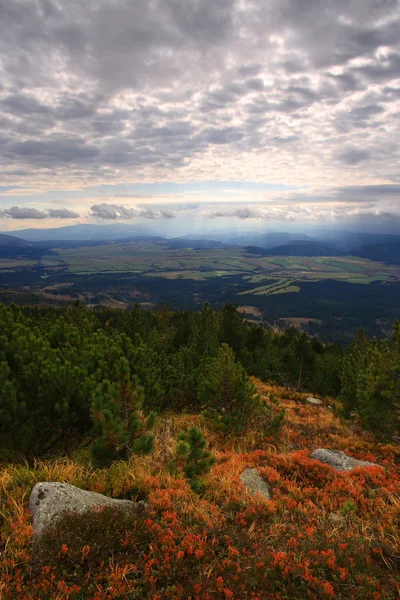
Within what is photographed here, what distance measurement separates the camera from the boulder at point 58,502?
5074mm

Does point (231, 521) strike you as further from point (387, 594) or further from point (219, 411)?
point (219, 411)

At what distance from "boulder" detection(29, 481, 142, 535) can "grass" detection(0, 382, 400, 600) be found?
214mm

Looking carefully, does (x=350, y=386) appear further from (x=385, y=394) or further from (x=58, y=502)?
(x=58, y=502)

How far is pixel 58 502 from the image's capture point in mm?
5453

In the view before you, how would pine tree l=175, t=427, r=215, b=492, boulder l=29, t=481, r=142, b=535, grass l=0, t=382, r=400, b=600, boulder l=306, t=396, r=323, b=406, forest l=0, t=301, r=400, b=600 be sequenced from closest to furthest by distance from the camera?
grass l=0, t=382, r=400, b=600 → forest l=0, t=301, r=400, b=600 → boulder l=29, t=481, r=142, b=535 → pine tree l=175, t=427, r=215, b=492 → boulder l=306, t=396, r=323, b=406

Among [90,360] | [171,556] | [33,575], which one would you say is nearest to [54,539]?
[33,575]

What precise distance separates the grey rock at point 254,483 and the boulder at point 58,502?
2.98 metres

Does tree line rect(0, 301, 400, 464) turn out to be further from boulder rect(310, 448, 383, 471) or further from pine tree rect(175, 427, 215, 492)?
boulder rect(310, 448, 383, 471)

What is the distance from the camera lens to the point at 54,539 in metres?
4.64

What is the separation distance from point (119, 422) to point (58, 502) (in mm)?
2239

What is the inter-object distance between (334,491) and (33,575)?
272 inches

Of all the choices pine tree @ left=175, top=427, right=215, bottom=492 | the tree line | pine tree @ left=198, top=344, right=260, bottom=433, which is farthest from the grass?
pine tree @ left=198, top=344, right=260, bottom=433

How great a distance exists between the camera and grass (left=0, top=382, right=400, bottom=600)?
13.7 feet

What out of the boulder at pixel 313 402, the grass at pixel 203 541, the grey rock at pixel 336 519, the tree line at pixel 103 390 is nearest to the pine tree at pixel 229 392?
the tree line at pixel 103 390
